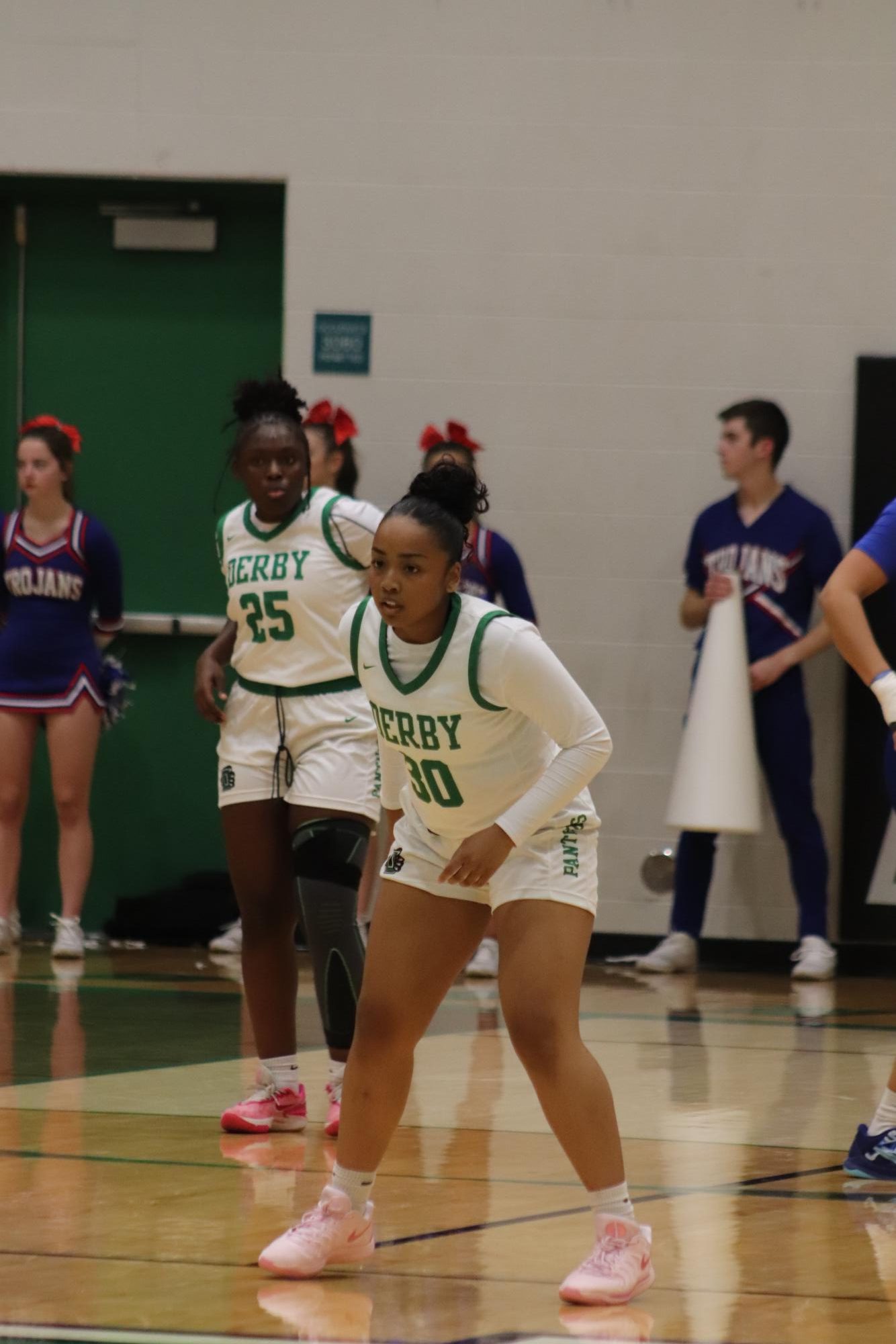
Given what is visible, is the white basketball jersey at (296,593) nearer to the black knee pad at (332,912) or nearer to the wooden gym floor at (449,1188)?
the black knee pad at (332,912)

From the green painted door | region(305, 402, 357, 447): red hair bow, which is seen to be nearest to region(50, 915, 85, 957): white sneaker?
the green painted door

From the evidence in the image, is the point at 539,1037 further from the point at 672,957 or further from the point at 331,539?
the point at 672,957

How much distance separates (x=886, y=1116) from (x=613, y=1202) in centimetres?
118

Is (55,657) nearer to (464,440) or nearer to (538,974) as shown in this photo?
(464,440)

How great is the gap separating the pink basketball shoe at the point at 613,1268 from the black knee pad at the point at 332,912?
1487mm

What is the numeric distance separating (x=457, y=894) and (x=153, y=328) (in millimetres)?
6228

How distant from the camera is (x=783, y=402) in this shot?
8.73 meters

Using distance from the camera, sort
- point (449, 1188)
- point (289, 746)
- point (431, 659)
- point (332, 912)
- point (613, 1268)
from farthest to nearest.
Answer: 1. point (289, 746)
2. point (332, 912)
3. point (449, 1188)
4. point (431, 659)
5. point (613, 1268)

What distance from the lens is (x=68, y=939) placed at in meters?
8.20

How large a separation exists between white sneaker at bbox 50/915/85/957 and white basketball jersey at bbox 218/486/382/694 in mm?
3482

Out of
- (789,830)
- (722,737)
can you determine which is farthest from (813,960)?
(722,737)

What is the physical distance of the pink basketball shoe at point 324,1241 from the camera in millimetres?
3424

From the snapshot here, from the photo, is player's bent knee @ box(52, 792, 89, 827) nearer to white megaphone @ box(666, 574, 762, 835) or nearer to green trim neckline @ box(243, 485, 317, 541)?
white megaphone @ box(666, 574, 762, 835)

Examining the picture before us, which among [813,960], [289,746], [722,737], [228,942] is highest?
[289,746]
